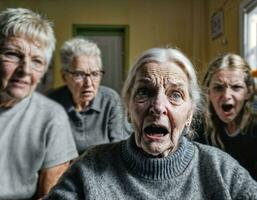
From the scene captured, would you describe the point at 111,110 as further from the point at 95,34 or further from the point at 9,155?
the point at 95,34

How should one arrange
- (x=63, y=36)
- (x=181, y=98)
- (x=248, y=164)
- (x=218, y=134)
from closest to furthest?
(x=181, y=98)
(x=248, y=164)
(x=218, y=134)
(x=63, y=36)

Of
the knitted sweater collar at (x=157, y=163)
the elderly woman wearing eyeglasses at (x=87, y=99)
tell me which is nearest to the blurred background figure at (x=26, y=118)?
the knitted sweater collar at (x=157, y=163)

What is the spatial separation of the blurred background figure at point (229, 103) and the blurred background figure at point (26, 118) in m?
0.91

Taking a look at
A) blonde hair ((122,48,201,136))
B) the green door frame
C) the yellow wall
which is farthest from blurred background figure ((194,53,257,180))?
the green door frame

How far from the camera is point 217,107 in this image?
7.70ft

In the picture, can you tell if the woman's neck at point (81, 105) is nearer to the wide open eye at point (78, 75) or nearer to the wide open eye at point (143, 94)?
the wide open eye at point (78, 75)

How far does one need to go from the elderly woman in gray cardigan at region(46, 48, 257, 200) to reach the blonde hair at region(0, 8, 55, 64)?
380mm

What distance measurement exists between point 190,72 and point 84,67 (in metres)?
1.41

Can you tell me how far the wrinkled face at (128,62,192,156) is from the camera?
1.27 metres

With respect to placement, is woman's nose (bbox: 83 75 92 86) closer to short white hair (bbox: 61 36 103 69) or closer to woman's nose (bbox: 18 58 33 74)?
short white hair (bbox: 61 36 103 69)

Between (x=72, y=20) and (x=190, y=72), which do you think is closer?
(x=190, y=72)

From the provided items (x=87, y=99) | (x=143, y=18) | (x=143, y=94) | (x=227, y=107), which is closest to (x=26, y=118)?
(x=143, y=94)

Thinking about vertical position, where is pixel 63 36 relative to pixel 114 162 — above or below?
above

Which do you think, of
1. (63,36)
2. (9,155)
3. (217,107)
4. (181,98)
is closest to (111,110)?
(217,107)
